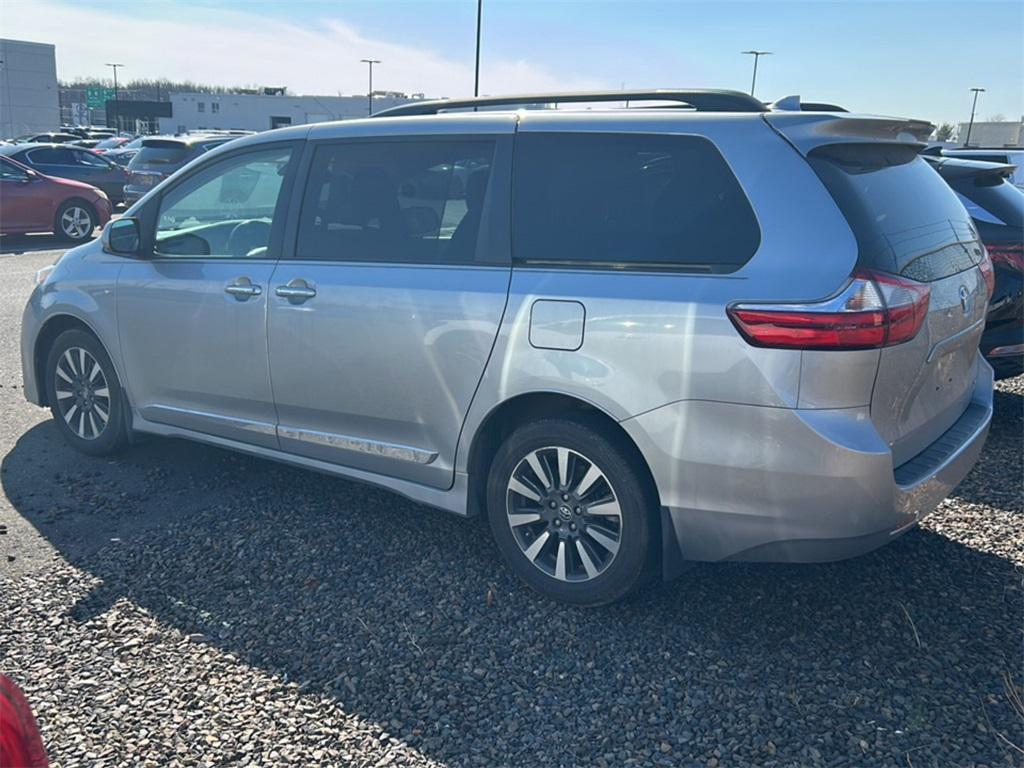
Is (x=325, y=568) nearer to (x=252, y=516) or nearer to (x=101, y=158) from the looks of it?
(x=252, y=516)

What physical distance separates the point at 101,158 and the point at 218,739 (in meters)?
19.8

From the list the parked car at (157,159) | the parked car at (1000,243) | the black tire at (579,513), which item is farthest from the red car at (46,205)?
the parked car at (1000,243)

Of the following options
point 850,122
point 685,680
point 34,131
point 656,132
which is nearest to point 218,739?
point 685,680

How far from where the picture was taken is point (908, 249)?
3.22 m

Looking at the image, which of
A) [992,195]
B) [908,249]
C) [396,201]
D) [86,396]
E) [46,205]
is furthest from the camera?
[46,205]

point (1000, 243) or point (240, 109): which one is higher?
point (240, 109)

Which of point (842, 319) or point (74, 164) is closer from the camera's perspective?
point (842, 319)

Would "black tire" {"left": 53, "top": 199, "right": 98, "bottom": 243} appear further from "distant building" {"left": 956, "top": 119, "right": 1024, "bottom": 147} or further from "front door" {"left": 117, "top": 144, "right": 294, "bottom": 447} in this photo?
"distant building" {"left": 956, "top": 119, "right": 1024, "bottom": 147}

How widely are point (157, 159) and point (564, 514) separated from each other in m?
15.8

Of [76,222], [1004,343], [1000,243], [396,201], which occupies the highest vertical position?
[396,201]

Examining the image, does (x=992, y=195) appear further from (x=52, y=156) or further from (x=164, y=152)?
(x=52, y=156)

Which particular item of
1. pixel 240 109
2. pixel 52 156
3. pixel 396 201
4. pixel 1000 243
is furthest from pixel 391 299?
pixel 240 109

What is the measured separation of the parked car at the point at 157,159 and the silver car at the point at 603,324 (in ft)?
43.3

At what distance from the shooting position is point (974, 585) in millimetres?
3812
